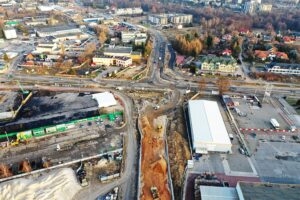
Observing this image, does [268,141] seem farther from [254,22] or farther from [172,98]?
[254,22]

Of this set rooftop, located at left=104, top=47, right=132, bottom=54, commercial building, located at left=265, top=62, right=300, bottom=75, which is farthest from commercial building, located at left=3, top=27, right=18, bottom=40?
commercial building, located at left=265, top=62, right=300, bottom=75

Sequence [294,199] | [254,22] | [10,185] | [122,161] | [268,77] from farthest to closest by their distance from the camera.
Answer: [254,22]
[268,77]
[122,161]
[10,185]
[294,199]

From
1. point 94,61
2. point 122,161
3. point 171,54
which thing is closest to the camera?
point 122,161

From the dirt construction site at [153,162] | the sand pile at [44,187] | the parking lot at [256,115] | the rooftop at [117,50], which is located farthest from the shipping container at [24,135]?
the rooftop at [117,50]

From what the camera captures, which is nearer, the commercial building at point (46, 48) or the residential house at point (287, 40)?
the commercial building at point (46, 48)

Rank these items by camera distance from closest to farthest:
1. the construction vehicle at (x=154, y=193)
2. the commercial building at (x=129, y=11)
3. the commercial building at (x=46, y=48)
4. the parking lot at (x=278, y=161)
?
1. the construction vehicle at (x=154, y=193)
2. the parking lot at (x=278, y=161)
3. the commercial building at (x=46, y=48)
4. the commercial building at (x=129, y=11)

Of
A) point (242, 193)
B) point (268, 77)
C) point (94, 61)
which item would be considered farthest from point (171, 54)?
point (242, 193)

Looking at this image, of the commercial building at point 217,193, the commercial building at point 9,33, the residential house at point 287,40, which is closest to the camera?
the commercial building at point 217,193

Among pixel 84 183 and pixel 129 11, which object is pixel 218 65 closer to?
pixel 84 183

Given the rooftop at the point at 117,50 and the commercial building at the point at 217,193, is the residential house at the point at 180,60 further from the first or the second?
the commercial building at the point at 217,193
